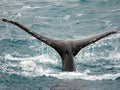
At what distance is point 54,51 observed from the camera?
102 feet

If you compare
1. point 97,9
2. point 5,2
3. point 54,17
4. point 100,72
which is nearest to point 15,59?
point 100,72

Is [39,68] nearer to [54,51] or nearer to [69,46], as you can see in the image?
[69,46]

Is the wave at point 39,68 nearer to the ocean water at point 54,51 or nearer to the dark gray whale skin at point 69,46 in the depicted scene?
the ocean water at point 54,51

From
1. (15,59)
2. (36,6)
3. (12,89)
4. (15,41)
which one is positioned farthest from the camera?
(36,6)

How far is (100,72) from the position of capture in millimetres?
23766

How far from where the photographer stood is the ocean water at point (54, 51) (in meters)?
21.3

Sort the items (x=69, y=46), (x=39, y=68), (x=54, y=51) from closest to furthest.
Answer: (x=69, y=46)
(x=39, y=68)
(x=54, y=51)

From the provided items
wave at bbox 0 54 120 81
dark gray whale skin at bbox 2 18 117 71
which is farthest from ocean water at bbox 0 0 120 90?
dark gray whale skin at bbox 2 18 117 71

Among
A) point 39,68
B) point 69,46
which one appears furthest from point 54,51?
point 69,46

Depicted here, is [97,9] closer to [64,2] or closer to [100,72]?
[64,2]

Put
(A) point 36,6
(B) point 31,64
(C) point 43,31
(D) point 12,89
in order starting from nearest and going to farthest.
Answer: (D) point 12,89 < (B) point 31,64 < (C) point 43,31 < (A) point 36,6

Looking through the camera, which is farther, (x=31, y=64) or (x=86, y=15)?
(x=86, y=15)

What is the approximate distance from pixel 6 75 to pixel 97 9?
3035cm

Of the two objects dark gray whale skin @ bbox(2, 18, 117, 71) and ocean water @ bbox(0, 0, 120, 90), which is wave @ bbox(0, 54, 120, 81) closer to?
ocean water @ bbox(0, 0, 120, 90)
